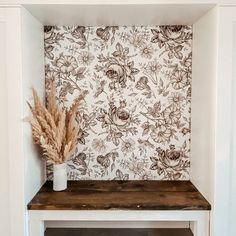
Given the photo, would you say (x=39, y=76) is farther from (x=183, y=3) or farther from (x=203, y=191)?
(x=203, y=191)

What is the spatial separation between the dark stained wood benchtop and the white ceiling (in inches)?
35.5

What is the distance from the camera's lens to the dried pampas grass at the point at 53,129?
4.70 feet

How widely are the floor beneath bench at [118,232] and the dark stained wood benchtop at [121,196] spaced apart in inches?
10.6

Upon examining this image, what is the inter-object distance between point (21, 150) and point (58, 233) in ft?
2.05

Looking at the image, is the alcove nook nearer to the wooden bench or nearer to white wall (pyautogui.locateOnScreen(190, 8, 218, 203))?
white wall (pyautogui.locateOnScreen(190, 8, 218, 203))

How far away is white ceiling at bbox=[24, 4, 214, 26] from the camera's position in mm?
1325

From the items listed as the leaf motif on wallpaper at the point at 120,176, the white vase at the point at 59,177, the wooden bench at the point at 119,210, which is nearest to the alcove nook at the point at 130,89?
the leaf motif on wallpaper at the point at 120,176

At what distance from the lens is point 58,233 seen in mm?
1674

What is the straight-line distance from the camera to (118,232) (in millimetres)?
1678

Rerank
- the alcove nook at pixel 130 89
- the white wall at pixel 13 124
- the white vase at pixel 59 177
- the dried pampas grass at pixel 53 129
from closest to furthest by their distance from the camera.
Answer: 1. the white wall at pixel 13 124
2. the dried pampas grass at pixel 53 129
3. the white vase at pixel 59 177
4. the alcove nook at pixel 130 89

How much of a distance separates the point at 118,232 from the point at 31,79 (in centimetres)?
98

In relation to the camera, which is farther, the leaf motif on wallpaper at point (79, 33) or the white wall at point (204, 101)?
the leaf motif on wallpaper at point (79, 33)

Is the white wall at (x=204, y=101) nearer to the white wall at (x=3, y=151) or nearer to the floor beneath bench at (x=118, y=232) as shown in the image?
the floor beneath bench at (x=118, y=232)

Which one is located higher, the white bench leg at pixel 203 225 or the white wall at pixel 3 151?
the white wall at pixel 3 151
